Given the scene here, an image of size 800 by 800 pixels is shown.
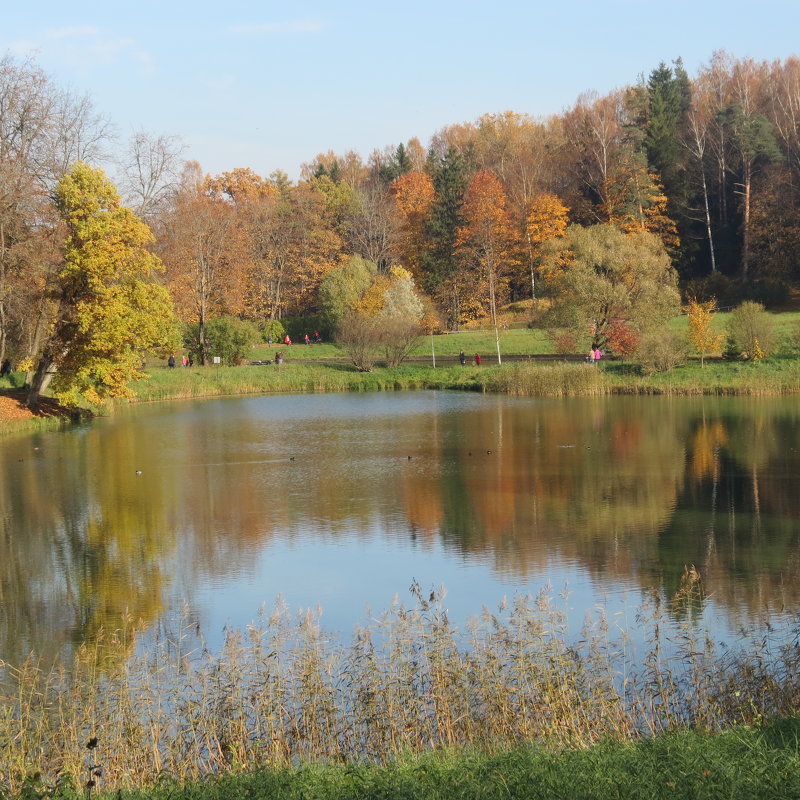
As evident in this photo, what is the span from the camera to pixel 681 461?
25.9m

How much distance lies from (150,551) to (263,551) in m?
1.98

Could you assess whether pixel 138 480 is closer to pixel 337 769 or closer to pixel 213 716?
pixel 213 716

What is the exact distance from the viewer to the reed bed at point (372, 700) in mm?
8266

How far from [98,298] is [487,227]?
39.6m

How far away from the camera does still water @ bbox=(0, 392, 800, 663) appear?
554 inches

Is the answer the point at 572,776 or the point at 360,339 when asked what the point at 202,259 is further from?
the point at 572,776

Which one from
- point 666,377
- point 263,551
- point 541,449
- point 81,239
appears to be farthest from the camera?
point 666,377

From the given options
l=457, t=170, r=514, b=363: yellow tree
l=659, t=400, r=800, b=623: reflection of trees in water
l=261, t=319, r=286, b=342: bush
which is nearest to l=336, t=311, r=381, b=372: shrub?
l=261, t=319, r=286, b=342: bush

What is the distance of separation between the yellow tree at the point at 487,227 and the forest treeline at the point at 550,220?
15 cm

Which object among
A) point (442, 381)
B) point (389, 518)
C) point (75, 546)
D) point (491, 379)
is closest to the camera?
point (75, 546)

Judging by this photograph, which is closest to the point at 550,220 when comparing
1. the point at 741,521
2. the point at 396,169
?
the point at 396,169

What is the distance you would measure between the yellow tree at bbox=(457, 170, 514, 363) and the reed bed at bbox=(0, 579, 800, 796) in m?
61.3

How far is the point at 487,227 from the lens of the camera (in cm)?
7138

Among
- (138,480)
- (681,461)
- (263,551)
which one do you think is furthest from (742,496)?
(138,480)
